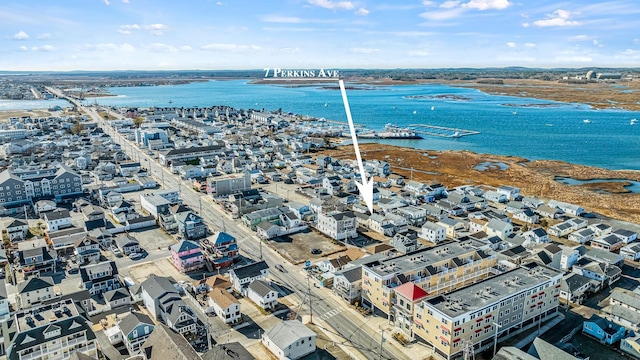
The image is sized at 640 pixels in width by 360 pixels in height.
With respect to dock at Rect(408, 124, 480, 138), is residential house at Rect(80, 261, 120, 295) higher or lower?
lower

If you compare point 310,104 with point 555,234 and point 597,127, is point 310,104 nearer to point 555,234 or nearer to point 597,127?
point 597,127

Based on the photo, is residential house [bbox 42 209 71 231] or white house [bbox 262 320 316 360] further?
residential house [bbox 42 209 71 231]

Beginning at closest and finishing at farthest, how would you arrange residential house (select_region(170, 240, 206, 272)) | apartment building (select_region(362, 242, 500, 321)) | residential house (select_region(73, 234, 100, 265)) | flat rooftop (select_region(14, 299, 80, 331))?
flat rooftop (select_region(14, 299, 80, 331)), apartment building (select_region(362, 242, 500, 321)), residential house (select_region(170, 240, 206, 272)), residential house (select_region(73, 234, 100, 265))

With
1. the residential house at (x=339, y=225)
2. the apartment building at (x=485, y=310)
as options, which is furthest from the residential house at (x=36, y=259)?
the apartment building at (x=485, y=310)

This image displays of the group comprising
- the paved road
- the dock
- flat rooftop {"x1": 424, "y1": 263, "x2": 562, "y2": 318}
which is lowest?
the paved road

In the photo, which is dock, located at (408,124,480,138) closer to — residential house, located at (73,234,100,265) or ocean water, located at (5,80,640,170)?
ocean water, located at (5,80,640,170)

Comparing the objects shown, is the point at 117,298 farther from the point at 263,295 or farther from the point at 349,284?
the point at 349,284

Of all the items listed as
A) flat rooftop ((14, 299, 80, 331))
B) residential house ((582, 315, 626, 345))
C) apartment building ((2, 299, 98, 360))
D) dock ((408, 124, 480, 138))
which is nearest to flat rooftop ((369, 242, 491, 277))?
residential house ((582, 315, 626, 345))

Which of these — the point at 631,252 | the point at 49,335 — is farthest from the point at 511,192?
the point at 49,335

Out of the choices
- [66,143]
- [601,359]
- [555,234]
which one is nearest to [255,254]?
[601,359]
